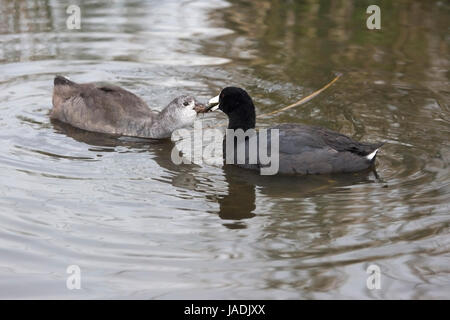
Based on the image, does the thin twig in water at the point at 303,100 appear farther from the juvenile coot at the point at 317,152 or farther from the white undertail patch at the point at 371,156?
the white undertail patch at the point at 371,156

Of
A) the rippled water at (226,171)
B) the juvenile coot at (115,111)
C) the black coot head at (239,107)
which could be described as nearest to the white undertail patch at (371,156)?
the rippled water at (226,171)

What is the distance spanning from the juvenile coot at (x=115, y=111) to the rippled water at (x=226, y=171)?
16cm

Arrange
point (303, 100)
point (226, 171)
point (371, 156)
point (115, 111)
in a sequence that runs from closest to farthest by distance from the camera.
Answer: point (371, 156) → point (226, 171) → point (115, 111) → point (303, 100)

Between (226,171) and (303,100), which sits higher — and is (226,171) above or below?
below

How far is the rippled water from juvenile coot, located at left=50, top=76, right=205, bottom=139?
16 cm

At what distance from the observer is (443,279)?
16.0ft

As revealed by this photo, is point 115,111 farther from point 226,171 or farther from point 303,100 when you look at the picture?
point 303,100

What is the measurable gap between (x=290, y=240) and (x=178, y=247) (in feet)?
2.54

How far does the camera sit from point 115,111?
8078 mm

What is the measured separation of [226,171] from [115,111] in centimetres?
167

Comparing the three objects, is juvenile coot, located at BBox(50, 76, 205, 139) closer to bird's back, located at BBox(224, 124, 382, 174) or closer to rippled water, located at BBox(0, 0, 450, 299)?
rippled water, located at BBox(0, 0, 450, 299)

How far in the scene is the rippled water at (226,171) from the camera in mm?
4969

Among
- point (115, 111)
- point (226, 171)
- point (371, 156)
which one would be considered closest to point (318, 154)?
point (371, 156)

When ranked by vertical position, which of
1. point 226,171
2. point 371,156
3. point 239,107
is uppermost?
point 239,107
